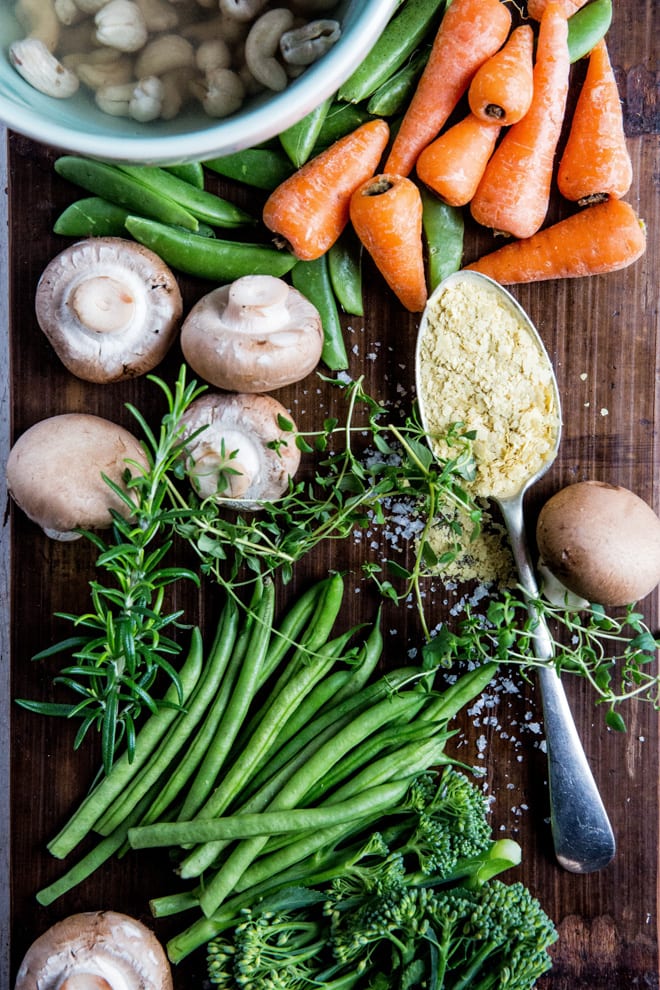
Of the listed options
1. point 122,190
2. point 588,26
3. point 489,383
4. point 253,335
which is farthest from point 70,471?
point 588,26

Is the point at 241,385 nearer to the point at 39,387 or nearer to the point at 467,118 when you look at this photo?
the point at 39,387

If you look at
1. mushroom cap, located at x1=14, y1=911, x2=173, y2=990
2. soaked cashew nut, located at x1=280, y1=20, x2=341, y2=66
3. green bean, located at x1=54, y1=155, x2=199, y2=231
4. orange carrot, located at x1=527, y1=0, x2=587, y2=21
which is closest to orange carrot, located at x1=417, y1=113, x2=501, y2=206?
orange carrot, located at x1=527, y1=0, x2=587, y2=21

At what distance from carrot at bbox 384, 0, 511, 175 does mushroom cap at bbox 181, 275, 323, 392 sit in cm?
35

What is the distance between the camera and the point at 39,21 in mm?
1062

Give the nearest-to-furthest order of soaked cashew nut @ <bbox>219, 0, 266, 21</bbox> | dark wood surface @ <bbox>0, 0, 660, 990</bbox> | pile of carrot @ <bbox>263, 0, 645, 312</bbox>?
soaked cashew nut @ <bbox>219, 0, 266, 21</bbox>, pile of carrot @ <bbox>263, 0, 645, 312</bbox>, dark wood surface @ <bbox>0, 0, 660, 990</bbox>

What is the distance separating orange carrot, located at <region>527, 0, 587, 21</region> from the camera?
1541 mm

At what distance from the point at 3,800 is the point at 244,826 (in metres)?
0.52

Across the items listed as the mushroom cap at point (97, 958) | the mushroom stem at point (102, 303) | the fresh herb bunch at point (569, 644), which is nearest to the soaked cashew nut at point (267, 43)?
the mushroom stem at point (102, 303)

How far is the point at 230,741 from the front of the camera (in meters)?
1.60

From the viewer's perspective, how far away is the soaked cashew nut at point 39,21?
1.06 m

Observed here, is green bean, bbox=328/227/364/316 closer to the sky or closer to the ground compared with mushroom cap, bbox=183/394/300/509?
closer to the sky

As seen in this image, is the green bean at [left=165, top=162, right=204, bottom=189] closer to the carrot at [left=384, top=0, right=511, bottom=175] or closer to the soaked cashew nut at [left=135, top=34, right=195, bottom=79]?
the carrot at [left=384, top=0, right=511, bottom=175]

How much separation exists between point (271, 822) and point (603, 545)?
76cm

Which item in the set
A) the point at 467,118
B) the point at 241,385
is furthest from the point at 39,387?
the point at 467,118
